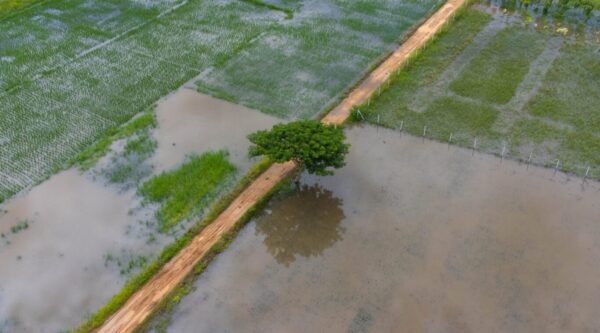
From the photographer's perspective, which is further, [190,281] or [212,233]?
[212,233]

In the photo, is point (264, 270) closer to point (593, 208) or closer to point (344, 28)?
point (593, 208)

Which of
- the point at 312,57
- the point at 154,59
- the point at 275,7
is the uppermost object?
the point at 275,7

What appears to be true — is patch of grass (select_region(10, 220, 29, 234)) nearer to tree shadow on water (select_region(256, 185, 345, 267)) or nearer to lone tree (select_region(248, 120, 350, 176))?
tree shadow on water (select_region(256, 185, 345, 267))

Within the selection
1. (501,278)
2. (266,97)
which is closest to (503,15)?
(266,97)

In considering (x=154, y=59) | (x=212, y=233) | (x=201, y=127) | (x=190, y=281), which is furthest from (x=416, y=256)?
(x=154, y=59)

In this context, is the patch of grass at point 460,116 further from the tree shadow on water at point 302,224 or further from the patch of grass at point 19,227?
the patch of grass at point 19,227

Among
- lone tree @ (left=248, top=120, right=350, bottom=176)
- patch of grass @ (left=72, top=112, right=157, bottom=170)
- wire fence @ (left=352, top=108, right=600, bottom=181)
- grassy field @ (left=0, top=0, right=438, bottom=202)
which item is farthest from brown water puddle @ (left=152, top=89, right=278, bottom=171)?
wire fence @ (left=352, top=108, right=600, bottom=181)

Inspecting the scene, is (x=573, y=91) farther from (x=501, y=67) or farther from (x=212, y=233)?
(x=212, y=233)
